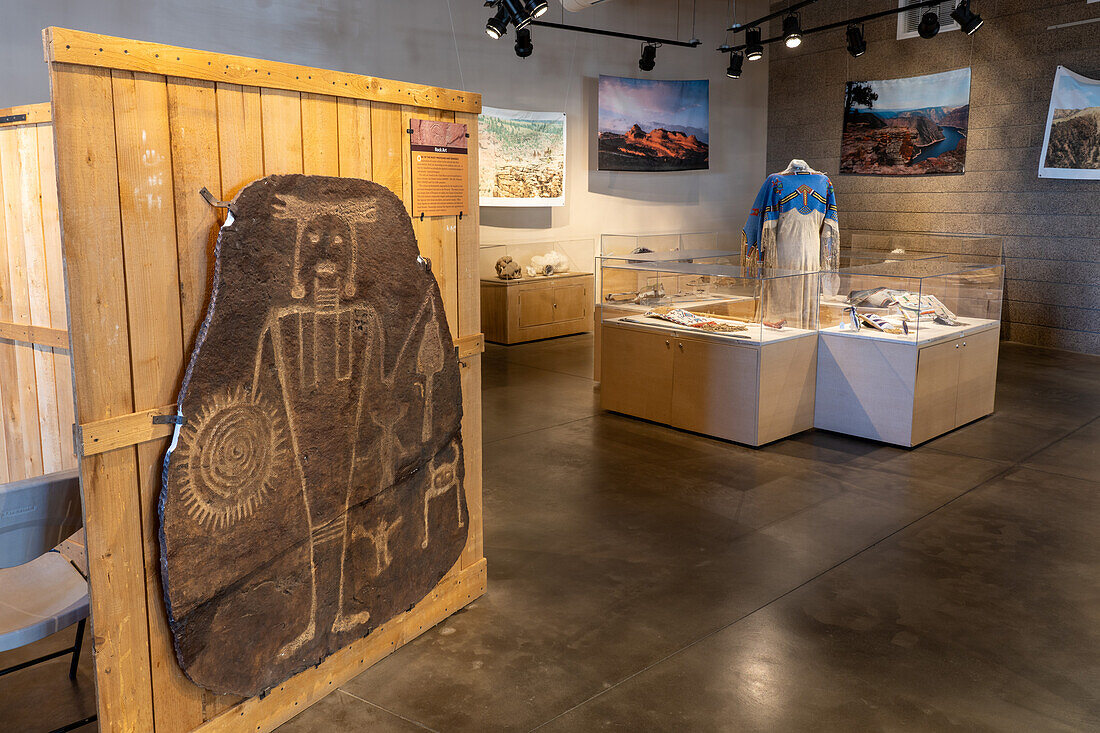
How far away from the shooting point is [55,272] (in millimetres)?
3139

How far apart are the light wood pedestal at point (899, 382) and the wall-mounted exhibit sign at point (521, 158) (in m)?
5.43

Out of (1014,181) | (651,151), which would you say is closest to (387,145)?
(1014,181)

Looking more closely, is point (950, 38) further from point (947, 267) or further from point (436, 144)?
point (436, 144)

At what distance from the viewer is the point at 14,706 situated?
2779mm

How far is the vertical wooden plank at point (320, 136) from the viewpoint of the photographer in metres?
2.55

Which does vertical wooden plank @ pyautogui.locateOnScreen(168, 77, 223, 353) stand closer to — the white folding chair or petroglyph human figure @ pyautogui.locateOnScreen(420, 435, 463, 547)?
the white folding chair

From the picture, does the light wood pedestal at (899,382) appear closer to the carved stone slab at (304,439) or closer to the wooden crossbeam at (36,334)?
the carved stone slab at (304,439)

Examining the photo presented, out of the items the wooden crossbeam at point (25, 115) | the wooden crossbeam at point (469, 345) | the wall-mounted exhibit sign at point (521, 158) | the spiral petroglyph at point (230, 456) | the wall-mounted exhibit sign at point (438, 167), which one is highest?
the wall-mounted exhibit sign at point (521, 158)

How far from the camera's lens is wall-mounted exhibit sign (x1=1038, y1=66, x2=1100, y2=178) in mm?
9078

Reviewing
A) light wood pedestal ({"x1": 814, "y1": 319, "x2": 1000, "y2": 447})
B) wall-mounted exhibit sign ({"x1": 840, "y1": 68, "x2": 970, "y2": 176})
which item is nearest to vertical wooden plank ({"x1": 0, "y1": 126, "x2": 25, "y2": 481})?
light wood pedestal ({"x1": 814, "y1": 319, "x2": 1000, "y2": 447})

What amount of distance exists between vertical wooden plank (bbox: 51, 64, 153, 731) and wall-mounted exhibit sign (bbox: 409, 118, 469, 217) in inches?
42.6

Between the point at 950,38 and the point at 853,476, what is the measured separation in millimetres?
7649

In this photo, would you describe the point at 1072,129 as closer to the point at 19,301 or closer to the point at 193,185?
the point at 193,185

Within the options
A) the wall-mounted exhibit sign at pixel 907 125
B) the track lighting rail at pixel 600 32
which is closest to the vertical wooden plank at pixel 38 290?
the track lighting rail at pixel 600 32
